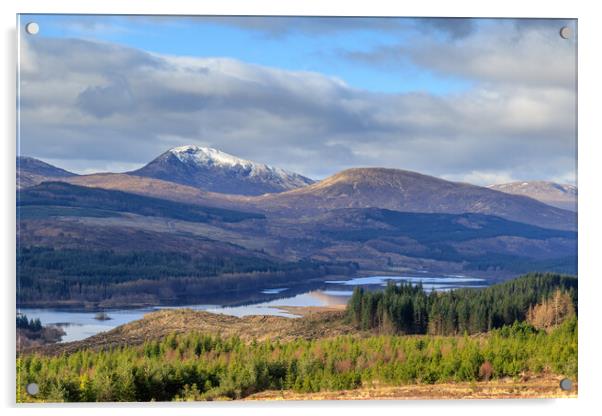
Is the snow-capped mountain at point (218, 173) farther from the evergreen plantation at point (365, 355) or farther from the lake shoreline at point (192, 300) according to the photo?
the evergreen plantation at point (365, 355)

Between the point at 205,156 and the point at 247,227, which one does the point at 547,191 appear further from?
the point at 205,156

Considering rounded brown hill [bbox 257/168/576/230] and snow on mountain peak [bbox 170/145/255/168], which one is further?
rounded brown hill [bbox 257/168/576/230]

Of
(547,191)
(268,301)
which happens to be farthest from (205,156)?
(547,191)

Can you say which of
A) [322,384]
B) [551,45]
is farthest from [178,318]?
[551,45]

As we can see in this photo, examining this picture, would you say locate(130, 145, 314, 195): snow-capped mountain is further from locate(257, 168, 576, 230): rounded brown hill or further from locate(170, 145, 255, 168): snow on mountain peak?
locate(257, 168, 576, 230): rounded brown hill

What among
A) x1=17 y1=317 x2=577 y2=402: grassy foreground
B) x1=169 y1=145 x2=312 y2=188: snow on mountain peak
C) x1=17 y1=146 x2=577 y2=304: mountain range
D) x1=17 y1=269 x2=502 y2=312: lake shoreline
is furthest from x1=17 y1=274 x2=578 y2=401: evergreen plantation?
x1=169 y1=145 x2=312 y2=188: snow on mountain peak

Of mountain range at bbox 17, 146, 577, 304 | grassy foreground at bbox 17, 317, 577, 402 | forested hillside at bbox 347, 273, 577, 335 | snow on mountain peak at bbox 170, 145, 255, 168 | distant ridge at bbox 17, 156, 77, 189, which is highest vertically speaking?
snow on mountain peak at bbox 170, 145, 255, 168
